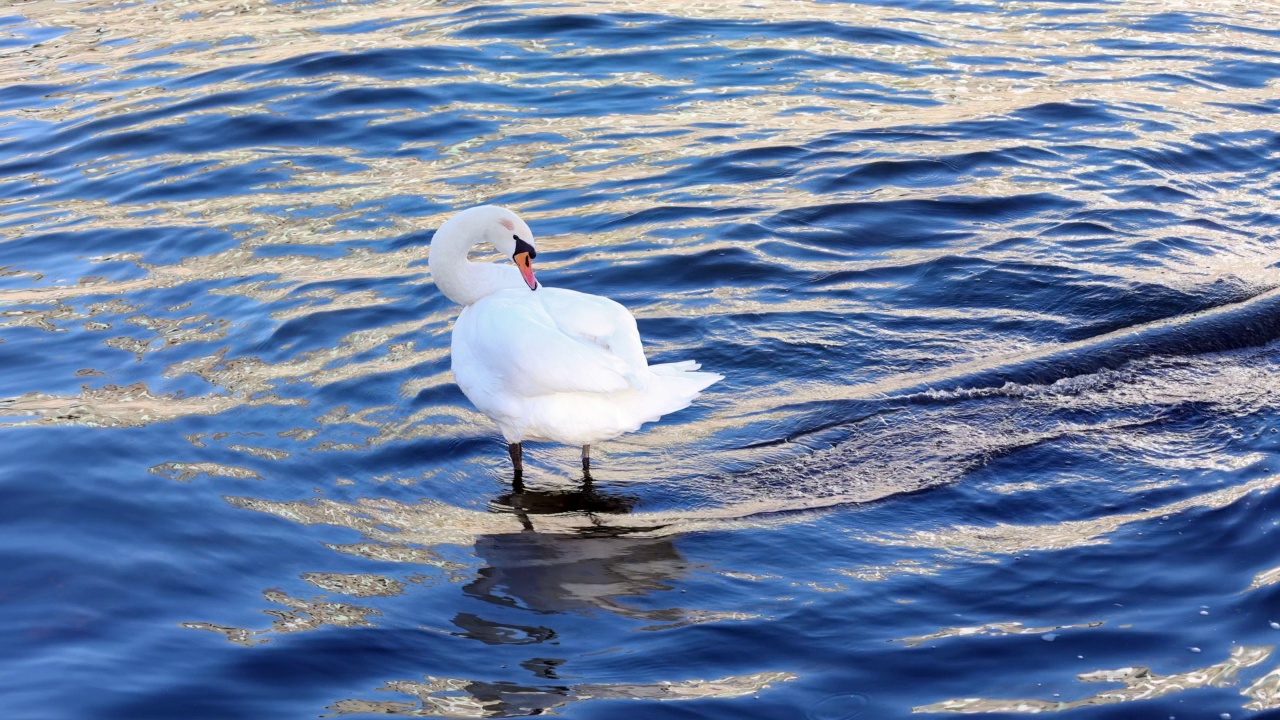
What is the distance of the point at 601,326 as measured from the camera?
538 centimetres

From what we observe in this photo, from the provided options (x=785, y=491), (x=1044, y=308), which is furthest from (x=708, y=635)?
(x=1044, y=308)

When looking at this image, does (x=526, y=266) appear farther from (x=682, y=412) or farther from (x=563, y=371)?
(x=682, y=412)

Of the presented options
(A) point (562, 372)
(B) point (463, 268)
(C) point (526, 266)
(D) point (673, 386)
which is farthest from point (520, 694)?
(B) point (463, 268)

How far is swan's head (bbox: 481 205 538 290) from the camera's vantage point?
594 cm

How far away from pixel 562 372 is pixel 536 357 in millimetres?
123

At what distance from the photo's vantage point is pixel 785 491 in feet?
17.3

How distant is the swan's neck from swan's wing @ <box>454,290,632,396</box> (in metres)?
0.48

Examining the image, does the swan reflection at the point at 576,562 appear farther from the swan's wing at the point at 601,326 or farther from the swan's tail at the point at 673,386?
the swan's wing at the point at 601,326

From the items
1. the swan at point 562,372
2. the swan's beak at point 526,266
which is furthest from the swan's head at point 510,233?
the swan at point 562,372

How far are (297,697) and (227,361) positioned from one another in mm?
3179

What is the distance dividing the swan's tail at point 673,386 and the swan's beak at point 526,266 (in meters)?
0.68

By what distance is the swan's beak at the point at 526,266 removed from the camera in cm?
584

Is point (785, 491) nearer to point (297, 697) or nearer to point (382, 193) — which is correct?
point (297, 697)

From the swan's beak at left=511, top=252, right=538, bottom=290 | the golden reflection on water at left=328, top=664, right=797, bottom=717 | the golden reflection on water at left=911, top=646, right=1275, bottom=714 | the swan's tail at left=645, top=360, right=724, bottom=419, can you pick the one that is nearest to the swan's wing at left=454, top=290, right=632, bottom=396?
the swan's tail at left=645, top=360, right=724, bottom=419
